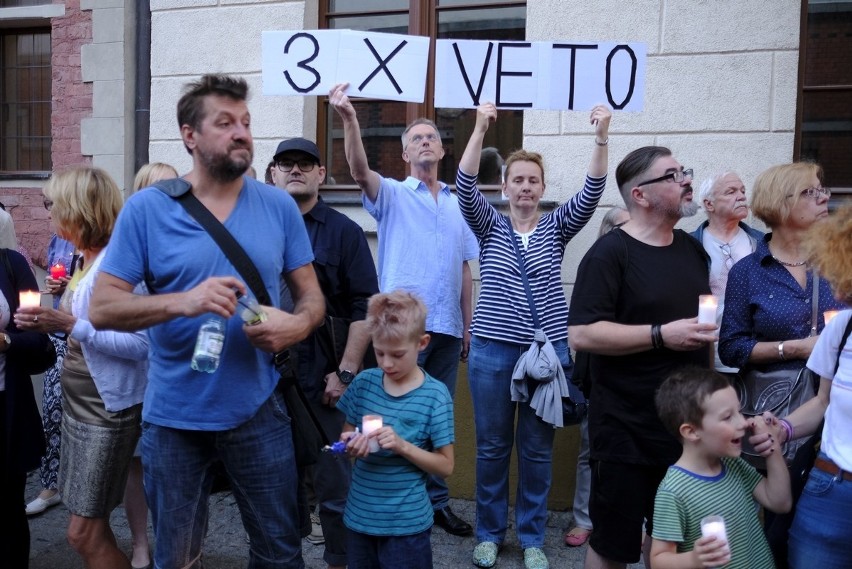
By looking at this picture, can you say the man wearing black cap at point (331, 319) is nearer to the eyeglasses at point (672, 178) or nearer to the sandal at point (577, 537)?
the eyeglasses at point (672, 178)

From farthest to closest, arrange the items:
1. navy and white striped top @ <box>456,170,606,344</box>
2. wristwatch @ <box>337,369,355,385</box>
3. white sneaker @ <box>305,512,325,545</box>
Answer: white sneaker @ <box>305,512,325,545</box>
navy and white striped top @ <box>456,170,606,344</box>
wristwatch @ <box>337,369,355,385</box>

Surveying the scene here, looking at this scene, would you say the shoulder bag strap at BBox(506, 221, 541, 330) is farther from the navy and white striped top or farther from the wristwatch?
the wristwatch

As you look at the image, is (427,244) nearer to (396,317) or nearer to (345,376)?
(345,376)

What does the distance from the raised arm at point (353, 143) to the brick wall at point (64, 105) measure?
3570 mm

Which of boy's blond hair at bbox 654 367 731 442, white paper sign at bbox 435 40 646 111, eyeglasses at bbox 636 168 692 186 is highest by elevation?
white paper sign at bbox 435 40 646 111

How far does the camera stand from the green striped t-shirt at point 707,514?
283 cm

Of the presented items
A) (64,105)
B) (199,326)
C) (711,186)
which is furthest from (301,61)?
(64,105)

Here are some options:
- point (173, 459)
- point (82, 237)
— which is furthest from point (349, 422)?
point (82, 237)

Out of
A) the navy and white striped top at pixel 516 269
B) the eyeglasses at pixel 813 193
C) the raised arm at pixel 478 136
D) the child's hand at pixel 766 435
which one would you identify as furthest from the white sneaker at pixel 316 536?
the eyeglasses at pixel 813 193

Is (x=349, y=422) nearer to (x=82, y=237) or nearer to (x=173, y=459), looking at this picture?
(x=173, y=459)

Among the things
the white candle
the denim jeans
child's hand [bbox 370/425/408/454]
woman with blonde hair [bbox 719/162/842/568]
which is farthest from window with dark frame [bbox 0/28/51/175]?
the white candle

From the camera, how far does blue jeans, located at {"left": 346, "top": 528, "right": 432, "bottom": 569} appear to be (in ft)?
10.5

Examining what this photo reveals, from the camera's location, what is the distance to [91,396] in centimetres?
386

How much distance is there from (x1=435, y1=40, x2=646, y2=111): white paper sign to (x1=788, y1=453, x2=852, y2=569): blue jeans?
207 centimetres
